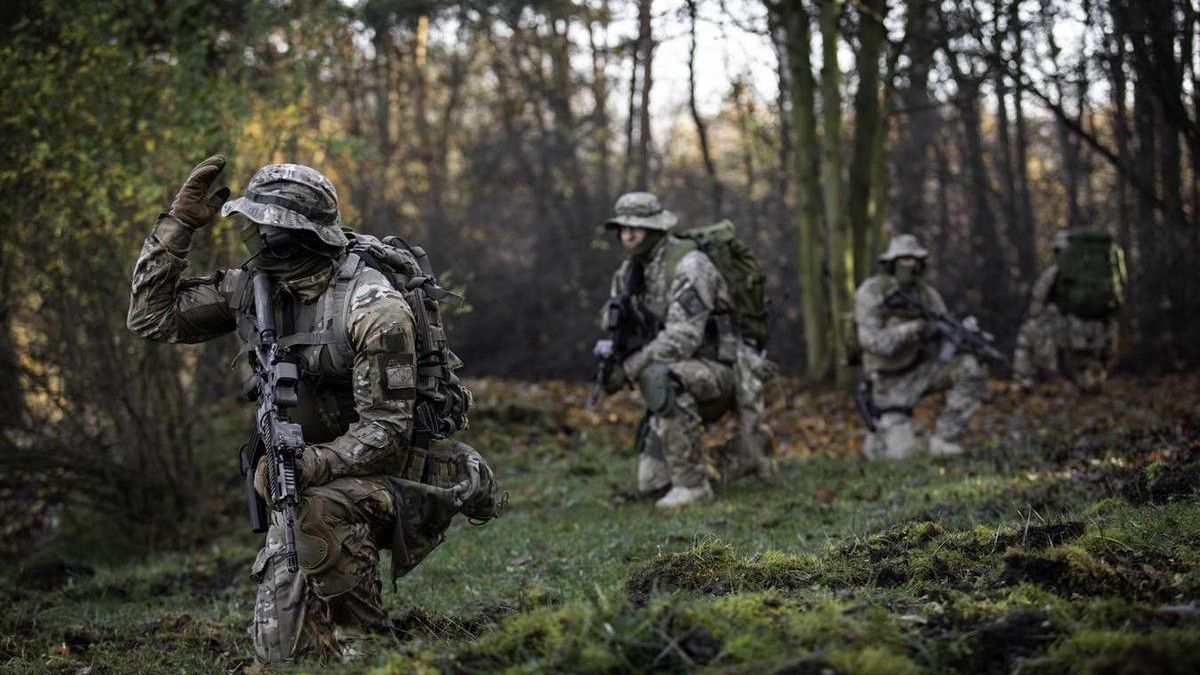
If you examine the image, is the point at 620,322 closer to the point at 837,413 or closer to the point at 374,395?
the point at 374,395

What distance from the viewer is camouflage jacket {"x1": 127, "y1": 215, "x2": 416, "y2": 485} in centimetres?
513

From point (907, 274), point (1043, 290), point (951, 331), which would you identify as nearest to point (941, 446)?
point (951, 331)

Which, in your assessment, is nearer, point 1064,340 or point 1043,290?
point 1043,290

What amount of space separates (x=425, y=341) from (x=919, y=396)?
289 inches

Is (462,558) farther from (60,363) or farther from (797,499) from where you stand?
(60,363)

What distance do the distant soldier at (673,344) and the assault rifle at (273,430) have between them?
14.1 ft

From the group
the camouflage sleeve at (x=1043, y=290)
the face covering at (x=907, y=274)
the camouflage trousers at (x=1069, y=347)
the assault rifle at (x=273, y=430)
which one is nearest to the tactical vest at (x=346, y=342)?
the assault rifle at (x=273, y=430)

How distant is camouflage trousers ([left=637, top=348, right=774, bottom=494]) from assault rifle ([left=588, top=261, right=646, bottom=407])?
52 centimetres

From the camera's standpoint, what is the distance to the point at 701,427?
31.2 feet

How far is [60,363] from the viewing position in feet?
35.1

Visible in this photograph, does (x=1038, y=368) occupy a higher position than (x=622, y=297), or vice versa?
(x=622, y=297)

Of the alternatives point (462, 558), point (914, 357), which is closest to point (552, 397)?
point (914, 357)

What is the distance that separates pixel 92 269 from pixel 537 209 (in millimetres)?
15610

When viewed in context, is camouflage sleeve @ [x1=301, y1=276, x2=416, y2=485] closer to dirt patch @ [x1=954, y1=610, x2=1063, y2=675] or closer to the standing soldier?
the standing soldier
